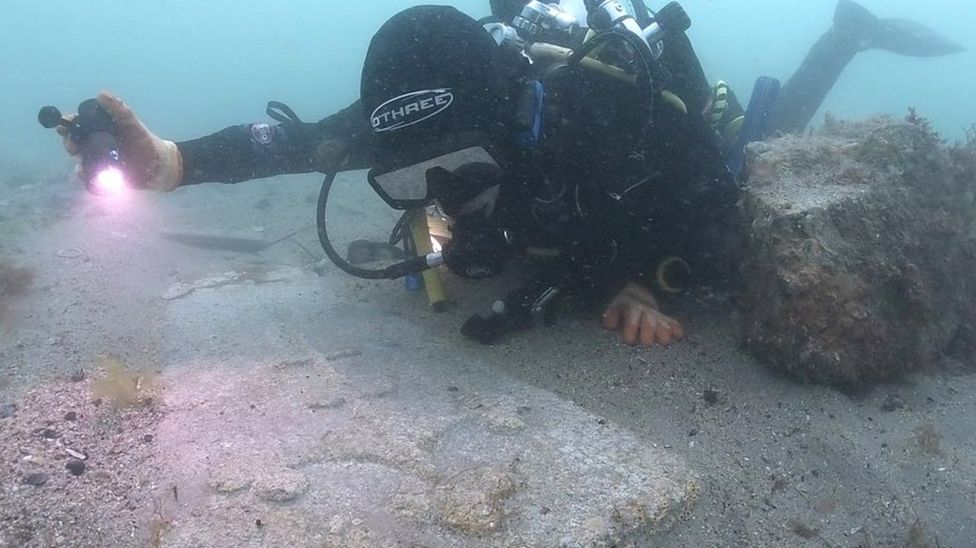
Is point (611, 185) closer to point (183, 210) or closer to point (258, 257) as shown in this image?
point (258, 257)

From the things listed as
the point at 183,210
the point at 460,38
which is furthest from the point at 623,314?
the point at 183,210

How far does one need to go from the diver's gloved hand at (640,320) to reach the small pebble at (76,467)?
3.06 meters

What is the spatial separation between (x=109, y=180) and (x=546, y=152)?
2868 millimetres

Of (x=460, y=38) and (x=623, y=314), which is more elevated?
(x=460, y=38)

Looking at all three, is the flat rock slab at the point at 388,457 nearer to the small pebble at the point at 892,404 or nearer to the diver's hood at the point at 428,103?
the diver's hood at the point at 428,103

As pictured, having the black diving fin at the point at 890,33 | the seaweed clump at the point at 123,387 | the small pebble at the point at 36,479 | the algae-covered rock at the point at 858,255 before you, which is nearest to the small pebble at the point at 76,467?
the small pebble at the point at 36,479

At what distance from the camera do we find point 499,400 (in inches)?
128

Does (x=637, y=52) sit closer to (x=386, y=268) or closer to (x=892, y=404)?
(x=386, y=268)

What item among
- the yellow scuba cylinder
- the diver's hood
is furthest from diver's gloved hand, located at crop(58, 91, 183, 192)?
the yellow scuba cylinder

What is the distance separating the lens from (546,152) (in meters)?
3.62

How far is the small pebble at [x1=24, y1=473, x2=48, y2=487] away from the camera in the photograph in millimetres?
2446

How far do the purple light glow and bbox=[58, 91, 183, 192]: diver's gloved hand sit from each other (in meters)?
0.08

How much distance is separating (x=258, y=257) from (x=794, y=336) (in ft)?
19.7

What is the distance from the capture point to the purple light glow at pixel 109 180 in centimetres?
374
